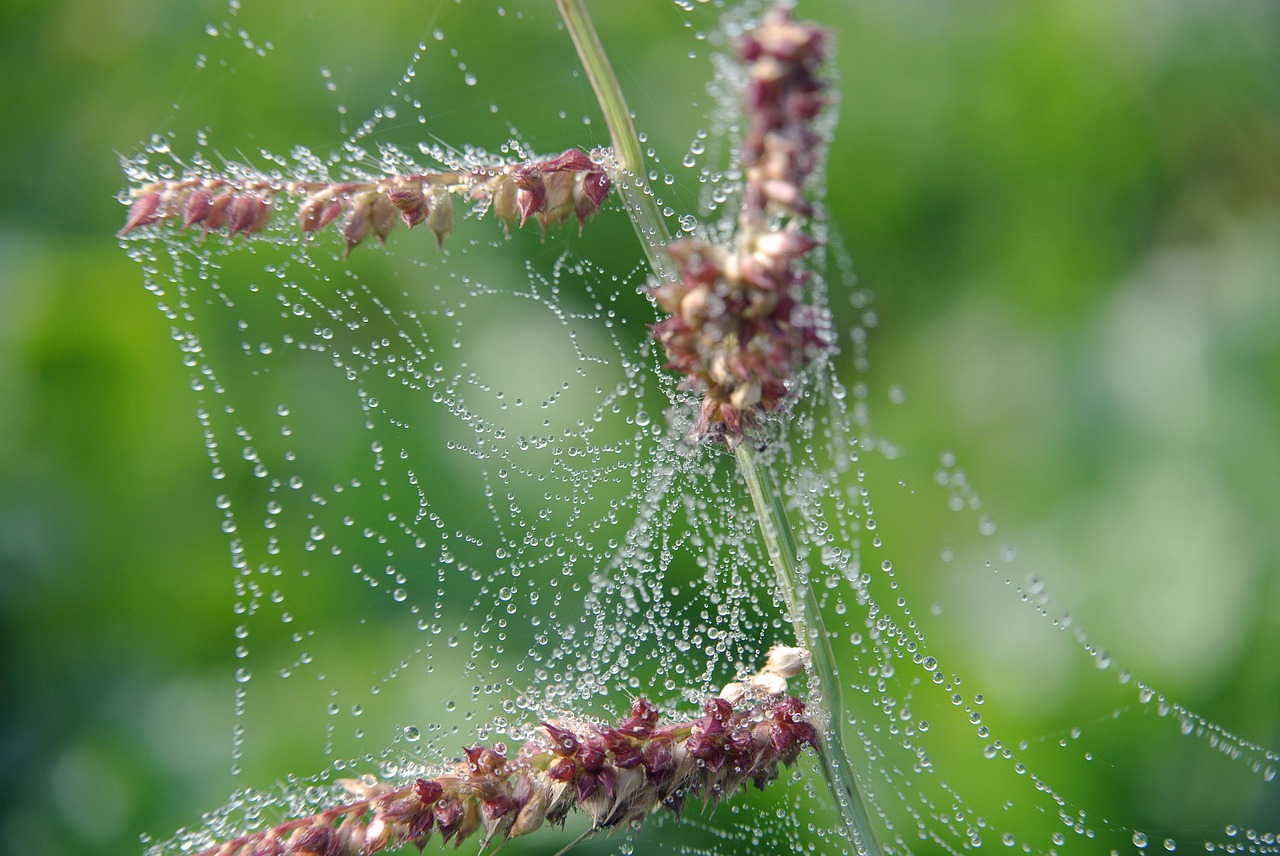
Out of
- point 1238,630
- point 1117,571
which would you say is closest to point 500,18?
point 1117,571

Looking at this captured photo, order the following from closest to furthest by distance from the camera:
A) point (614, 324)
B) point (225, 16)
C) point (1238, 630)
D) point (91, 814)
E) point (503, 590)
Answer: point (1238, 630), point (503, 590), point (91, 814), point (614, 324), point (225, 16)

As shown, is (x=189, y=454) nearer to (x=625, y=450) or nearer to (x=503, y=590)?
(x=503, y=590)

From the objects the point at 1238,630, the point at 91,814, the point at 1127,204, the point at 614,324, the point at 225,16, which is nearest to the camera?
the point at 1238,630

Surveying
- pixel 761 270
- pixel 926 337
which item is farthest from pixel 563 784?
pixel 926 337

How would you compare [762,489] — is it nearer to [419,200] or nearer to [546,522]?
[419,200]

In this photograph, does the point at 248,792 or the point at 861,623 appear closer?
the point at 248,792

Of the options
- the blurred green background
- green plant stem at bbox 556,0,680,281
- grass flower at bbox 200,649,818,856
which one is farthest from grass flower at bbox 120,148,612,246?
the blurred green background

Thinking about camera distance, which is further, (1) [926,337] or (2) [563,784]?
(1) [926,337]
